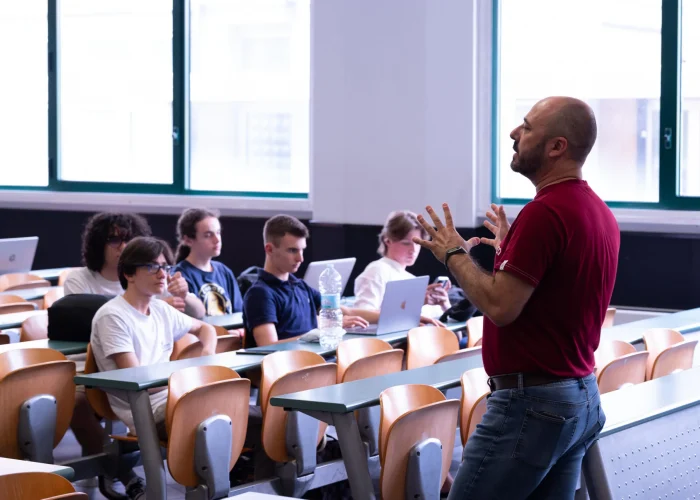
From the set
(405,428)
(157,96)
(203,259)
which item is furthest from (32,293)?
(405,428)

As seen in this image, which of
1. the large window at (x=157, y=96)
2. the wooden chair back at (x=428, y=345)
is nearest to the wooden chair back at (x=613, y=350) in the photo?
the wooden chair back at (x=428, y=345)

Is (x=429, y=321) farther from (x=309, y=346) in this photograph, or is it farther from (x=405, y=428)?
(x=405, y=428)

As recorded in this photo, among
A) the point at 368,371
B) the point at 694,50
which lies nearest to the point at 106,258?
the point at 368,371

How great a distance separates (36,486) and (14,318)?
3036mm

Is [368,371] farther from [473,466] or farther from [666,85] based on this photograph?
[666,85]

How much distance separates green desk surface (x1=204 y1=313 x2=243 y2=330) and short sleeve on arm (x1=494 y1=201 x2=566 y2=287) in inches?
127

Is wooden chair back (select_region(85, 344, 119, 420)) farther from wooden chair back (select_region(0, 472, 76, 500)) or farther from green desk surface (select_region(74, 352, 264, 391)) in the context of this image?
wooden chair back (select_region(0, 472, 76, 500))

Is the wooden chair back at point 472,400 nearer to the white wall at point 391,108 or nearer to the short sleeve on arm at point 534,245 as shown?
the short sleeve on arm at point 534,245

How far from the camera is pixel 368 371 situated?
13.6 ft

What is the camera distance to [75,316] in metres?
4.63

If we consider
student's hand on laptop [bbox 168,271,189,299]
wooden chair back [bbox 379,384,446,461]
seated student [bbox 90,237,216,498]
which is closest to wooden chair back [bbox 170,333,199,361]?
seated student [bbox 90,237,216,498]

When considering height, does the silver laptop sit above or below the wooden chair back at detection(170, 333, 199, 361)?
above

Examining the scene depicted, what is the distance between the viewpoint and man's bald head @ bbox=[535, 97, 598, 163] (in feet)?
7.82

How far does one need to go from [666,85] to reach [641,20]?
47 cm
